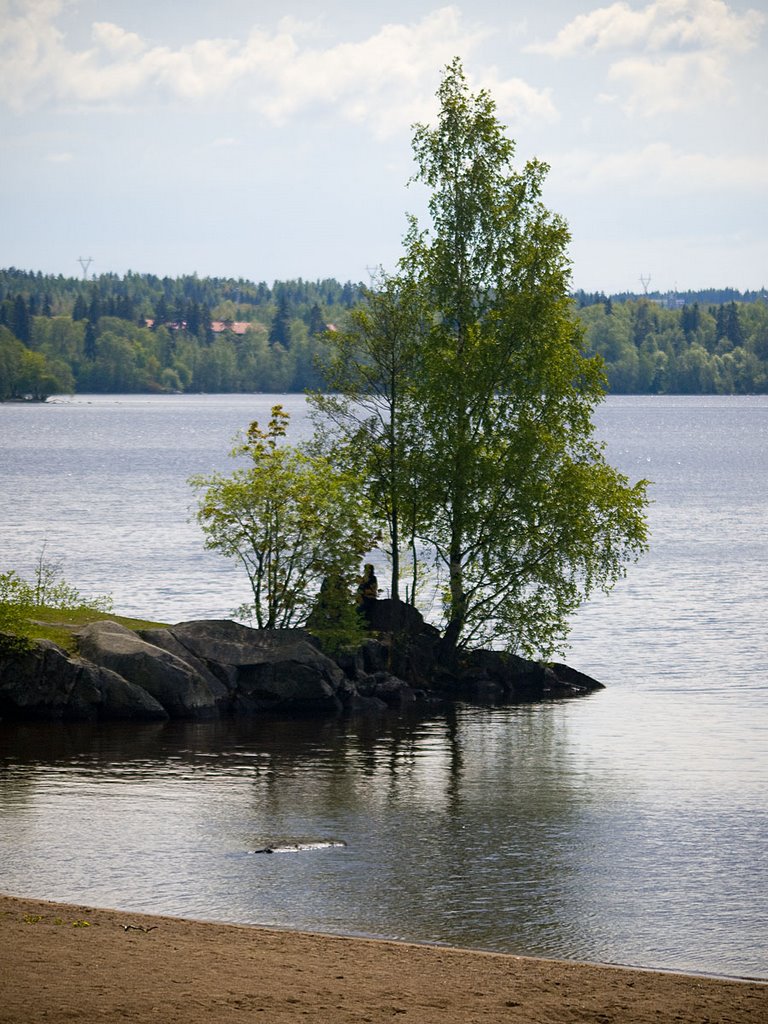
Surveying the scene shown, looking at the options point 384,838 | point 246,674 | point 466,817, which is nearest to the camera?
point 384,838

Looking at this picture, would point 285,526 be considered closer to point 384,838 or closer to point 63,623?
point 63,623

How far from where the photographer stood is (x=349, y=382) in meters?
42.5

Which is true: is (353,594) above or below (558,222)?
below

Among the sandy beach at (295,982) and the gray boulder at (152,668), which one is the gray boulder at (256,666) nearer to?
the gray boulder at (152,668)

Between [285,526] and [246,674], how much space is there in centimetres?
447

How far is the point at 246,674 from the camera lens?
36.7 meters

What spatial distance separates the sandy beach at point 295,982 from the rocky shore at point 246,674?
16595 millimetres

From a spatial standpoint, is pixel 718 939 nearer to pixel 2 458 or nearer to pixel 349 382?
pixel 349 382

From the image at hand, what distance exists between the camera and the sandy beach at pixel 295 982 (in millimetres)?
13938

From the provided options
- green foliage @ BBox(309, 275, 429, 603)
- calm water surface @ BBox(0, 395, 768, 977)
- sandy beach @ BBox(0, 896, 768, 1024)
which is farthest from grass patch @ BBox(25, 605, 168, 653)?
sandy beach @ BBox(0, 896, 768, 1024)

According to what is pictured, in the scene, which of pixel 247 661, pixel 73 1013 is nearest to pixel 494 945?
pixel 73 1013

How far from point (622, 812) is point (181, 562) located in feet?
148

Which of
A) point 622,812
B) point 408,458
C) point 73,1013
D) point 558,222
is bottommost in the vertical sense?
point 622,812

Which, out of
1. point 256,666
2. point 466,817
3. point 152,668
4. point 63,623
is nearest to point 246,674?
point 256,666
